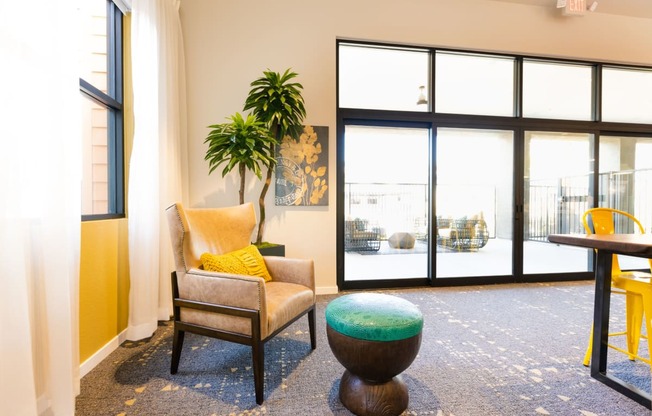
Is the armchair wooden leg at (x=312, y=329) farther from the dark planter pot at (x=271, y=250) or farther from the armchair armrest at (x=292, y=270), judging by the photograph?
the dark planter pot at (x=271, y=250)

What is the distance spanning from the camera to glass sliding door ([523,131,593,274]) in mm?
3986

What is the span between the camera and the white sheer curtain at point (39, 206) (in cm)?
111

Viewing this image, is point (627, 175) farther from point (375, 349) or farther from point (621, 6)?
point (375, 349)

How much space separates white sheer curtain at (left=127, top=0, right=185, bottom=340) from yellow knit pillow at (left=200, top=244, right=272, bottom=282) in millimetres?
770

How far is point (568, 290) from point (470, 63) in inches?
122

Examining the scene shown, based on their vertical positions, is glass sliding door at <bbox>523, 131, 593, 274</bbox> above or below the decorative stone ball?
above

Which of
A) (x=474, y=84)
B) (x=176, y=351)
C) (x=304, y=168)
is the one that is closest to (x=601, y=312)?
(x=176, y=351)

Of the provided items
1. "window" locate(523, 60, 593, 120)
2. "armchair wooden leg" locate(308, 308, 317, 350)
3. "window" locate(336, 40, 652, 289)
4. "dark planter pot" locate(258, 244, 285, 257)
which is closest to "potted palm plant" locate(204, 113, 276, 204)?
"dark planter pot" locate(258, 244, 285, 257)

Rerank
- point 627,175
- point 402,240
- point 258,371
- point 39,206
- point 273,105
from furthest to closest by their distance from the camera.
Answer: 1. point 627,175
2. point 402,240
3. point 273,105
4. point 258,371
5. point 39,206

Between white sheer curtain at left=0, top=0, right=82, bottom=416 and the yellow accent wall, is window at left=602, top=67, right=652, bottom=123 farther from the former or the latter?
the yellow accent wall

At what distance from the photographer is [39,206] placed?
1.30 meters

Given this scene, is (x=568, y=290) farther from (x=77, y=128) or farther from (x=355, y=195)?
(x=77, y=128)

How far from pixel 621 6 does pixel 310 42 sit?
13.2 feet

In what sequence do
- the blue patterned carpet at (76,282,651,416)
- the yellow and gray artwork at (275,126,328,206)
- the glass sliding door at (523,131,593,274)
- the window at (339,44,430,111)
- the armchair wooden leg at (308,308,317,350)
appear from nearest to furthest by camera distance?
the blue patterned carpet at (76,282,651,416) < the armchair wooden leg at (308,308,317,350) < the yellow and gray artwork at (275,126,328,206) < the window at (339,44,430,111) < the glass sliding door at (523,131,593,274)
